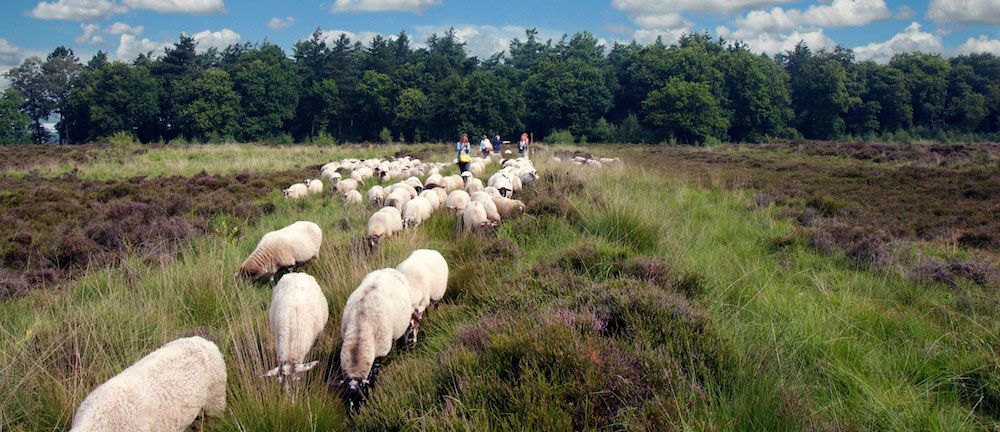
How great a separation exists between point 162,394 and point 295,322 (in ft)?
3.70

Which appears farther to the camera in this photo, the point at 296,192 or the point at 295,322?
the point at 296,192

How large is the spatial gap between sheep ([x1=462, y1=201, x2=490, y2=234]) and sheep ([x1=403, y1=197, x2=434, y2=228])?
0.93 metres

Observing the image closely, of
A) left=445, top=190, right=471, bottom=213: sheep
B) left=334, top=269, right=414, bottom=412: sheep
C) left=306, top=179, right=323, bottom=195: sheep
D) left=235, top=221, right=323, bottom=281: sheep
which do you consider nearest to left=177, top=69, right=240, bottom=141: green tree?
left=306, top=179, right=323, bottom=195: sheep

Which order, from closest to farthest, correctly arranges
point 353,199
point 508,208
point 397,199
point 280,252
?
1. point 280,252
2. point 508,208
3. point 397,199
4. point 353,199

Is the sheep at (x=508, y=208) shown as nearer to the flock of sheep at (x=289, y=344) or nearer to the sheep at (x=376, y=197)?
the flock of sheep at (x=289, y=344)

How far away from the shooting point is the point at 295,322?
4227 mm

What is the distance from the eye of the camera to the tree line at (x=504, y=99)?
217 feet

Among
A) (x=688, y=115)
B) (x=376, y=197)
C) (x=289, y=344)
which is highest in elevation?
(x=688, y=115)

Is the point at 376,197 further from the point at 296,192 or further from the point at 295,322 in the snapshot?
the point at 295,322

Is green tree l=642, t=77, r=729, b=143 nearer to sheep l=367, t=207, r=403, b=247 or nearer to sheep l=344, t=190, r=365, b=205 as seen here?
sheep l=344, t=190, r=365, b=205

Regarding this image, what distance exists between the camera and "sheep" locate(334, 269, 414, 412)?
3906mm

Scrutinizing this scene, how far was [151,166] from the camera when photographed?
2544cm

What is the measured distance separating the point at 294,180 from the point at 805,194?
16.2 m

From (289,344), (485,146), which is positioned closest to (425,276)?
(289,344)
